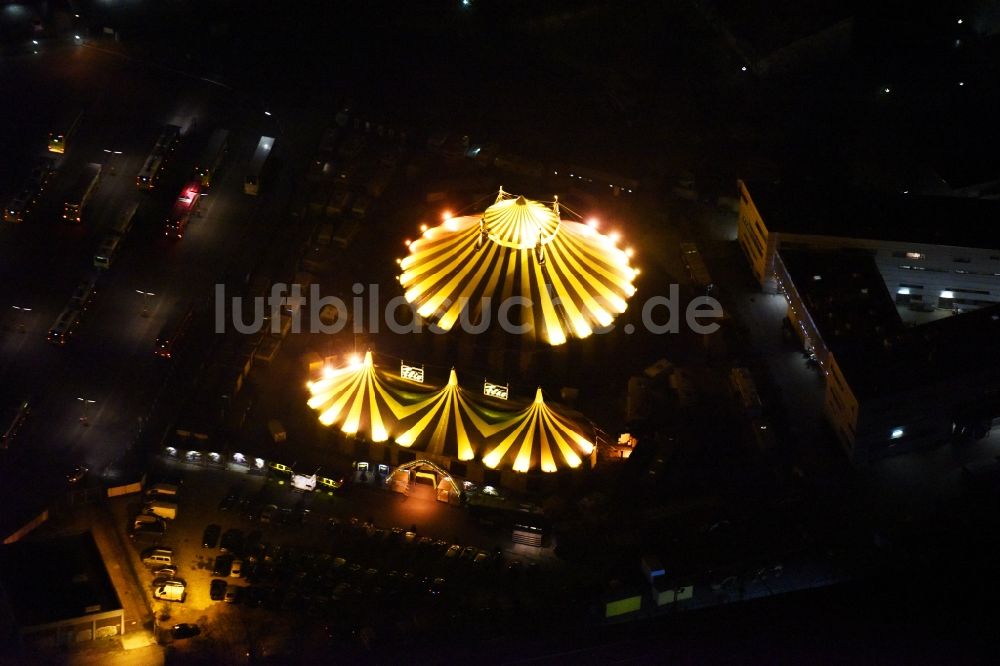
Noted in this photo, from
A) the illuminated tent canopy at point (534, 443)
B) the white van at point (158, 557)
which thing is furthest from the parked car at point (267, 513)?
the illuminated tent canopy at point (534, 443)

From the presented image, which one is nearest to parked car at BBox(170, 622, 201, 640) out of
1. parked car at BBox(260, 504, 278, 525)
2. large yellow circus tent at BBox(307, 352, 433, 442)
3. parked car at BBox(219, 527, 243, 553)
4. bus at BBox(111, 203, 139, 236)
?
parked car at BBox(219, 527, 243, 553)

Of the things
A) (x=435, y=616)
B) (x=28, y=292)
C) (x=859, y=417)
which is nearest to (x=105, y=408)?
(x=28, y=292)

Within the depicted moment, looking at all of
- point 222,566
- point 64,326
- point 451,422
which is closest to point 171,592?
point 222,566

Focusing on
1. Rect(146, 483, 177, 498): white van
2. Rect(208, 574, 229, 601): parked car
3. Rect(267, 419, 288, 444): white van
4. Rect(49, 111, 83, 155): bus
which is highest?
Rect(49, 111, 83, 155): bus

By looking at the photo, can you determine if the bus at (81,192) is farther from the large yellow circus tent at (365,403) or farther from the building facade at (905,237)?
the building facade at (905,237)

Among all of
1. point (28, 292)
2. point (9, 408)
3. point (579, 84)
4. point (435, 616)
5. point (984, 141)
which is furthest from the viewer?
point (579, 84)

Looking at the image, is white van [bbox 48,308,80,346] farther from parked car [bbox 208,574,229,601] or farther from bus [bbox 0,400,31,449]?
parked car [bbox 208,574,229,601]

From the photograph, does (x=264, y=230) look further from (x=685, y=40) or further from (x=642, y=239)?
(x=685, y=40)
